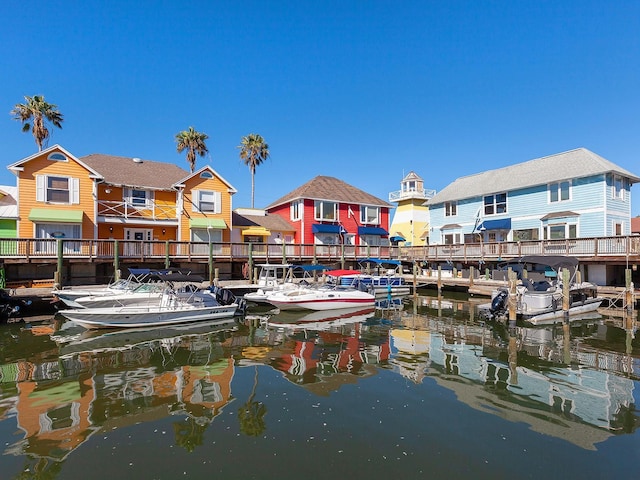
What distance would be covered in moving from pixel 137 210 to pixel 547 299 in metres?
29.3

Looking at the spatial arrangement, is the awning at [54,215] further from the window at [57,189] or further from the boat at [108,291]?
the boat at [108,291]

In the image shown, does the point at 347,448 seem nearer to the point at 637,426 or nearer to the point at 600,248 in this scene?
the point at 637,426

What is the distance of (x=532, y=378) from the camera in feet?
33.7

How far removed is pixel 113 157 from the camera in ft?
109

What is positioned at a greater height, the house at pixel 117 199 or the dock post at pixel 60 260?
the house at pixel 117 199

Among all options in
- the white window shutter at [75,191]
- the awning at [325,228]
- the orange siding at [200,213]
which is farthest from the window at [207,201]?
the awning at [325,228]

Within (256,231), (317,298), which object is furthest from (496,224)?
(256,231)

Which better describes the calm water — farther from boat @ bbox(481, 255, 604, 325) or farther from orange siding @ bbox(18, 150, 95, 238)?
orange siding @ bbox(18, 150, 95, 238)

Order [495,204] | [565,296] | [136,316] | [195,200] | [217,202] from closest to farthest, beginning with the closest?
[136,316]
[565,296]
[195,200]
[217,202]
[495,204]

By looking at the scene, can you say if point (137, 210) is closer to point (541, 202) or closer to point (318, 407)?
point (318, 407)

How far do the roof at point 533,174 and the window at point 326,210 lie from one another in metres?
11.7

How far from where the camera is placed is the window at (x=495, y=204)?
1395 inches

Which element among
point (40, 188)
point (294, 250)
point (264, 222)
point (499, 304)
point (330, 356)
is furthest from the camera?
point (264, 222)

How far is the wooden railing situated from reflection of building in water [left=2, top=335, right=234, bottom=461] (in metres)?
13.2
